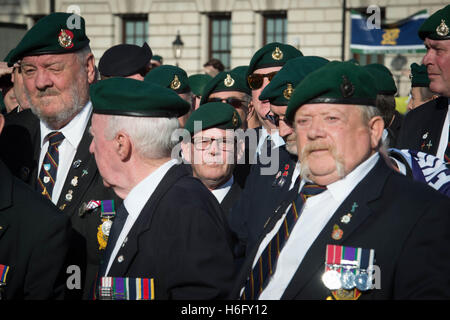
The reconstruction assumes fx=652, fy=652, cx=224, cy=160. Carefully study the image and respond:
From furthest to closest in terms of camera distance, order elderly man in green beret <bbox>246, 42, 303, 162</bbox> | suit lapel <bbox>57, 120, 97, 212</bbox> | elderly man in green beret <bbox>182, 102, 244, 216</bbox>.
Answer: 1. elderly man in green beret <bbox>246, 42, 303, 162</bbox>
2. elderly man in green beret <bbox>182, 102, 244, 216</bbox>
3. suit lapel <bbox>57, 120, 97, 212</bbox>

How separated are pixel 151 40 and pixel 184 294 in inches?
1008

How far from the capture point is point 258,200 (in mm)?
4266

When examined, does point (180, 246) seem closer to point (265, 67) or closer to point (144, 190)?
point (144, 190)

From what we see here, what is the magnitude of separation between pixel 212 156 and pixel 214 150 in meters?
0.05

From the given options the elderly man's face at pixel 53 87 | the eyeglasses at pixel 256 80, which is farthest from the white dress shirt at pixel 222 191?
the elderly man's face at pixel 53 87

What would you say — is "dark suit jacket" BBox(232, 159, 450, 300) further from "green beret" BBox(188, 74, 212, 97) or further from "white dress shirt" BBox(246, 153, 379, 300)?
"green beret" BBox(188, 74, 212, 97)

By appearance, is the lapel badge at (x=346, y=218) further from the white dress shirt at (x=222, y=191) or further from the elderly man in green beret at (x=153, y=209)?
the white dress shirt at (x=222, y=191)

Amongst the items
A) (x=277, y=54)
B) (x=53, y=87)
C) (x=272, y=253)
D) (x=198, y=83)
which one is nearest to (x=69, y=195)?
(x=53, y=87)

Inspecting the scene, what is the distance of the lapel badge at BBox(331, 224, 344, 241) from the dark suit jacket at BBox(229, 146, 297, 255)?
0.94 meters

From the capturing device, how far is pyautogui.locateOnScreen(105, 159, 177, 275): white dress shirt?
3219 mm

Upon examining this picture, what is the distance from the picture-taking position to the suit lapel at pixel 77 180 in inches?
161

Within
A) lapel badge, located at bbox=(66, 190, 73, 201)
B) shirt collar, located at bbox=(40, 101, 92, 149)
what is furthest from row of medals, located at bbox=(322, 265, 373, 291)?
shirt collar, located at bbox=(40, 101, 92, 149)

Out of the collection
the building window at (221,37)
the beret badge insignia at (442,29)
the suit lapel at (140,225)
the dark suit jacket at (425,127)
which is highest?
the building window at (221,37)
